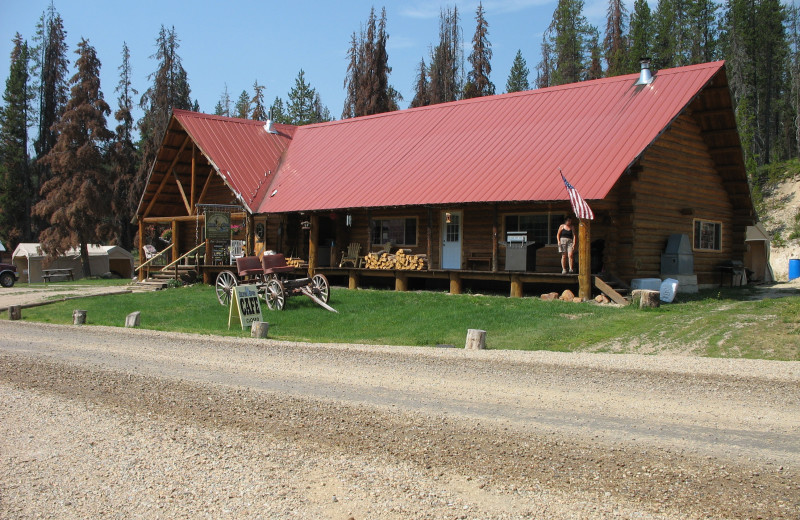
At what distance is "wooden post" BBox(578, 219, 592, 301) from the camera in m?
16.7

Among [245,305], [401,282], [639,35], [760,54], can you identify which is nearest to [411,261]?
[401,282]

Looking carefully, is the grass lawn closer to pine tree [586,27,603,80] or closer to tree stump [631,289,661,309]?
tree stump [631,289,661,309]

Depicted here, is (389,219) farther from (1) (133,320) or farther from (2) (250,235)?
(1) (133,320)

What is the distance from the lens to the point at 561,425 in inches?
260

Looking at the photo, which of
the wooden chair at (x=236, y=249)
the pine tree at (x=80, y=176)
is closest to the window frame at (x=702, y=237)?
the wooden chair at (x=236, y=249)

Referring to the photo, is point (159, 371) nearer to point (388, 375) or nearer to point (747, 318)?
point (388, 375)

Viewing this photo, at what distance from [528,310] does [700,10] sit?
47650mm

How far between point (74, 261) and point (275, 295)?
2872 centimetres

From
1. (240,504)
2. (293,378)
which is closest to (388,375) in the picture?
(293,378)

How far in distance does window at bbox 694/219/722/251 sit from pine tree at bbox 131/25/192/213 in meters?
35.8

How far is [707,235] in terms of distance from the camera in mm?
22219

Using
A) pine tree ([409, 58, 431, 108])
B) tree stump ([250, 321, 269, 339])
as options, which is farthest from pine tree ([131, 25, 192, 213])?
tree stump ([250, 321, 269, 339])

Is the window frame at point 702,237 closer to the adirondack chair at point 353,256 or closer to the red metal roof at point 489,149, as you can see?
the red metal roof at point 489,149

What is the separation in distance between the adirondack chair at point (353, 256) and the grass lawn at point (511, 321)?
2.08 metres
